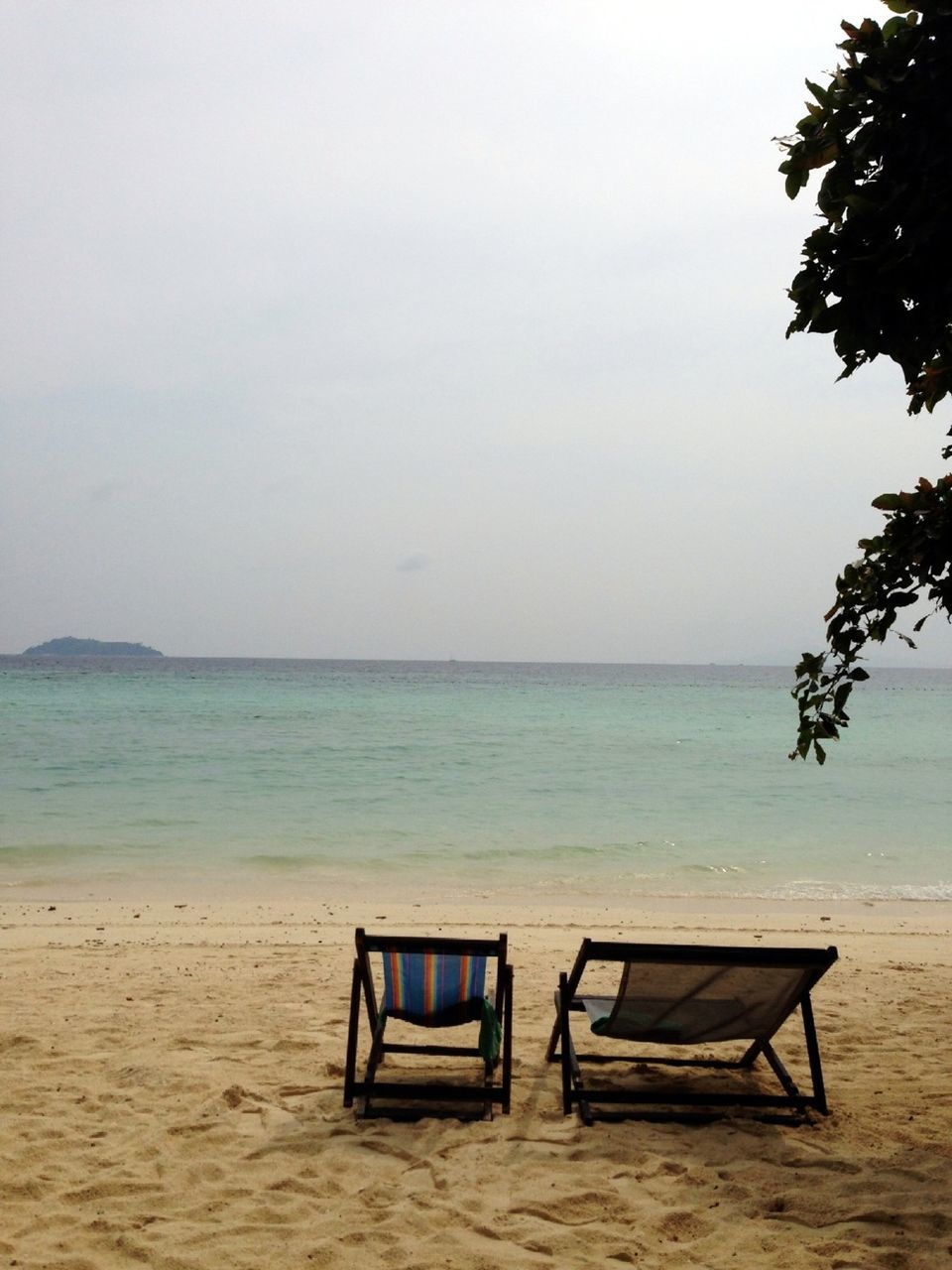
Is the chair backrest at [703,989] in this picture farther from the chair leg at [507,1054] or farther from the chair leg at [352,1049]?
the chair leg at [352,1049]

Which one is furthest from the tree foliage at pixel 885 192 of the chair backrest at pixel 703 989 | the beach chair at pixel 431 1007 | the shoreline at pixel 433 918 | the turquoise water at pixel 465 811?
the turquoise water at pixel 465 811

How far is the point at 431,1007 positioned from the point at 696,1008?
45.1 inches

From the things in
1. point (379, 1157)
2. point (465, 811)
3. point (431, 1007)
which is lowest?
point (465, 811)

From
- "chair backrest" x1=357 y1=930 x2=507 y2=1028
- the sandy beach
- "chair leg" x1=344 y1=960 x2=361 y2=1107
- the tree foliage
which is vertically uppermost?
the tree foliage

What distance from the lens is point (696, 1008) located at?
14.5 ft

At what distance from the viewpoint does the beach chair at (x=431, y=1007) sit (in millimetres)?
4398

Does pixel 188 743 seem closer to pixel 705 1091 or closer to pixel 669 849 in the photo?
pixel 669 849

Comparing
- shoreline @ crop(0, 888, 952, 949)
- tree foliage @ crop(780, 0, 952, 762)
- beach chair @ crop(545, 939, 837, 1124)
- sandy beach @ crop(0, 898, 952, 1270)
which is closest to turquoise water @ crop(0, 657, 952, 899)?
shoreline @ crop(0, 888, 952, 949)

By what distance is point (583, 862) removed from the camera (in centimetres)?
1286

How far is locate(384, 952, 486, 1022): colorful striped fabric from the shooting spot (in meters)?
4.50

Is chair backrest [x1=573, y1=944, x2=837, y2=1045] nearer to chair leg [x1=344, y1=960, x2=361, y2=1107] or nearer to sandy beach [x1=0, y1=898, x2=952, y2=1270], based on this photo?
sandy beach [x1=0, y1=898, x2=952, y2=1270]

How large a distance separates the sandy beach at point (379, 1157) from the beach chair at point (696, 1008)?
0.41 feet

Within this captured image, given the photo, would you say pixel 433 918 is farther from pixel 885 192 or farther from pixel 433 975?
pixel 885 192

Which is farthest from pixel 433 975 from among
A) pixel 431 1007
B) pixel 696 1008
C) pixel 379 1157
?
pixel 696 1008
